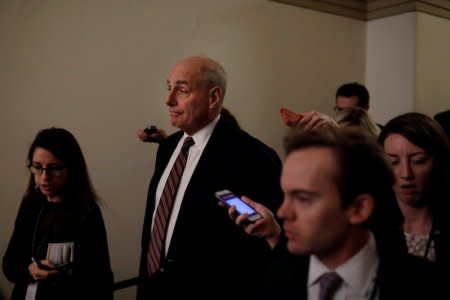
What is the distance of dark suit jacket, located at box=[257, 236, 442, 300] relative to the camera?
1078 mm

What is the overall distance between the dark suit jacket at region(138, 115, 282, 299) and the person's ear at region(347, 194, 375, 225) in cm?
92

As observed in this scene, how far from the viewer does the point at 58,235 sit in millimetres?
2088

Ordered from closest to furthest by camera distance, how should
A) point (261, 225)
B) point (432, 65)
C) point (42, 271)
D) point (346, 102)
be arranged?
point (261, 225), point (42, 271), point (346, 102), point (432, 65)

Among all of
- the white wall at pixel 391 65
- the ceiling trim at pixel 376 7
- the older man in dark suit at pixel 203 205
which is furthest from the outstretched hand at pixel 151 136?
the white wall at pixel 391 65

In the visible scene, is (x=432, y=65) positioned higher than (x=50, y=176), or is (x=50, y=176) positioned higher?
(x=432, y=65)

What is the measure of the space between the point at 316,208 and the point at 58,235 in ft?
4.36

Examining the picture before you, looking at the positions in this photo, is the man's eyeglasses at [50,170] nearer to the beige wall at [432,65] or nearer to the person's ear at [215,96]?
the person's ear at [215,96]

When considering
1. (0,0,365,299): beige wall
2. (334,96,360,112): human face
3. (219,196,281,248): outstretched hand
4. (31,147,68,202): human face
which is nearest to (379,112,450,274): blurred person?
(219,196,281,248): outstretched hand

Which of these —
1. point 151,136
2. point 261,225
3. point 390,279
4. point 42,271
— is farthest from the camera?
point 151,136

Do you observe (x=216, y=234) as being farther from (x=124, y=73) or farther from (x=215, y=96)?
(x=124, y=73)

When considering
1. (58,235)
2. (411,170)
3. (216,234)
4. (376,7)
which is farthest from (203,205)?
(376,7)

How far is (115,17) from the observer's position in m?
3.46

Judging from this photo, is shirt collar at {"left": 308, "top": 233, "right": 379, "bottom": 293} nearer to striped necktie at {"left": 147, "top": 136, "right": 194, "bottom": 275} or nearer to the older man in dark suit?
the older man in dark suit

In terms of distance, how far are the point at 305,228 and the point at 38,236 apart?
1395mm
